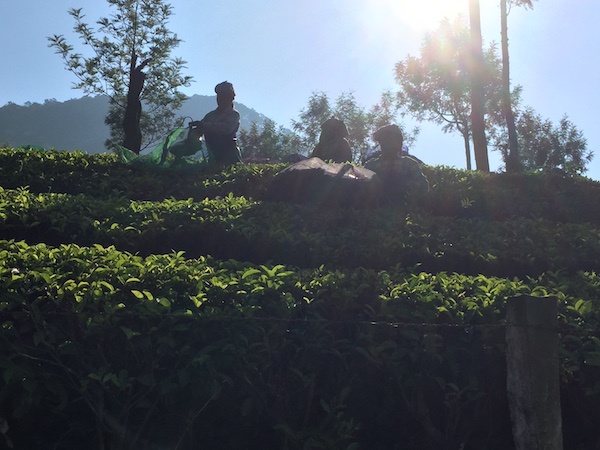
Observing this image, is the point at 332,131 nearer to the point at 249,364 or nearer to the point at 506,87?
the point at 249,364

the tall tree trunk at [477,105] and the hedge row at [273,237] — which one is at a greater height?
the tall tree trunk at [477,105]

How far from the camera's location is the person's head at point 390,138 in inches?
324

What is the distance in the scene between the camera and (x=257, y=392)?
304cm

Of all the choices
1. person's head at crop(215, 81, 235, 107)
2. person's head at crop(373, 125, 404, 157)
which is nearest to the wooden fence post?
person's head at crop(373, 125, 404, 157)

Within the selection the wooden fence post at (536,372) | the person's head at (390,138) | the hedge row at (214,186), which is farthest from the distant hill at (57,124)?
the wooden fence post at (536,372)

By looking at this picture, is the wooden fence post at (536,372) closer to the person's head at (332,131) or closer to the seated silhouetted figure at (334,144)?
the seated silhouetted figure at (334,144)

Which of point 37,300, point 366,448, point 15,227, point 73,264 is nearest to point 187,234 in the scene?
point 15,227

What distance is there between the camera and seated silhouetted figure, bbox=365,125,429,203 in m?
8.12

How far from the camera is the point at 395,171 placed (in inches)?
321

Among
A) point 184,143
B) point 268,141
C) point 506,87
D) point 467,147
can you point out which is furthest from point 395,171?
point 268,141

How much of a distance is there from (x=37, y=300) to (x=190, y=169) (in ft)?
21.9

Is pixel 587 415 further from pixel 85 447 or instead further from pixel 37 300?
pixel 37 300

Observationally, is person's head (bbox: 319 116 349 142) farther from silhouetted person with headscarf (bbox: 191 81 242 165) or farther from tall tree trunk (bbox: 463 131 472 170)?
tall tree trunk (bbox: 463 131 472 170)

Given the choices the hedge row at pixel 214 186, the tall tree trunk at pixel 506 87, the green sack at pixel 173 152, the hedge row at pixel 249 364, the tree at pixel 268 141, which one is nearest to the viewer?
the hedge row at pixel 249 364
